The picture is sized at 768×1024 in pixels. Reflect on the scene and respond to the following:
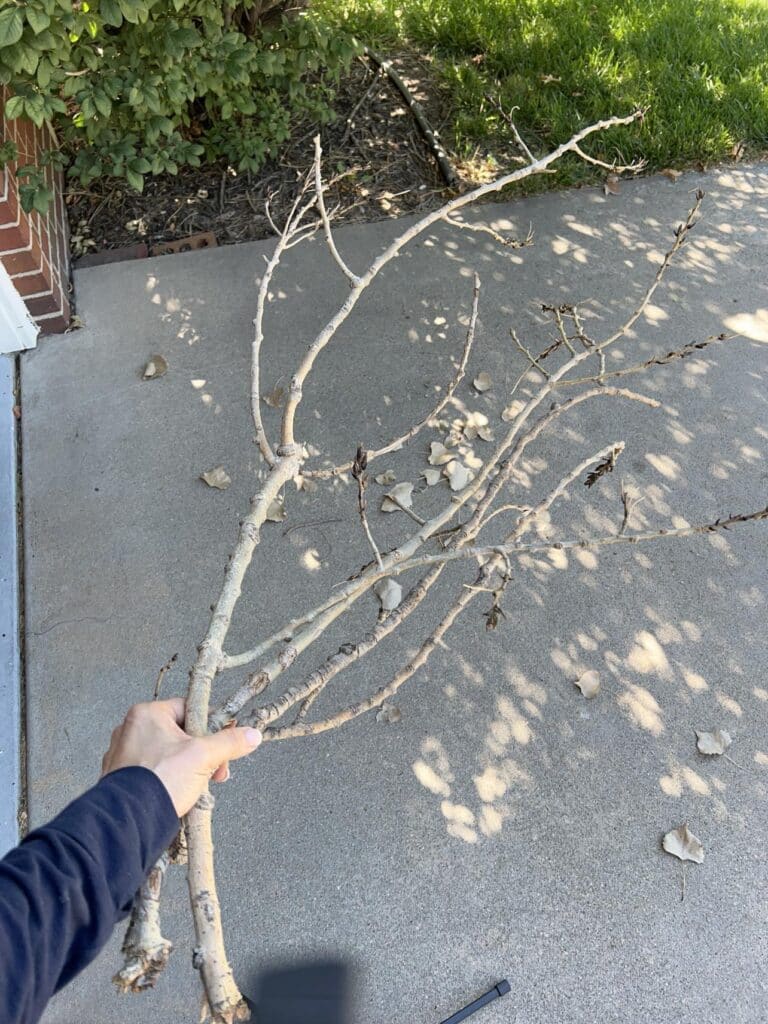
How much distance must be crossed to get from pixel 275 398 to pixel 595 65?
2.97m

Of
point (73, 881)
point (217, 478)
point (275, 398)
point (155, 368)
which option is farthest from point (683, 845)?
point (155, 368)

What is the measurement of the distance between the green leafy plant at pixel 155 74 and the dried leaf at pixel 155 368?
29.0 inches

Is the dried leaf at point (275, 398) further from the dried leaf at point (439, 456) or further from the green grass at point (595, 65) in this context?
the green grass at point (595, 65)

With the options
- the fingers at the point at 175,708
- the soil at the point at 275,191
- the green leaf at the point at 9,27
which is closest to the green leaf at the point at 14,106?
the green leaf at the point at 9,27

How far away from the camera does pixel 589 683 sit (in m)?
2.69

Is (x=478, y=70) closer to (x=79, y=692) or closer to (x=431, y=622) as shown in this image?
(x=431, y=622)

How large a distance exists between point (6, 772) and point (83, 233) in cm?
277

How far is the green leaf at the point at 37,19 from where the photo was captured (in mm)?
2617

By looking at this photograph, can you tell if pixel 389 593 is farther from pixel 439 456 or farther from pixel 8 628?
pixel 8 628

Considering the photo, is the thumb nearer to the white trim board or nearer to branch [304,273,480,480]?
branch [304,273,480,480]

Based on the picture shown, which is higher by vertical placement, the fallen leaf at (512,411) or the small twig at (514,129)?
the small twig at (514,129)

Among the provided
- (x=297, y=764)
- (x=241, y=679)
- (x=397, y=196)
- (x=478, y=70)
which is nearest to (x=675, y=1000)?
(x=297, y=764)

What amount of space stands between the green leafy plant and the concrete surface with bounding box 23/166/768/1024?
24.1 inches

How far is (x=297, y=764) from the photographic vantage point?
103 inches
